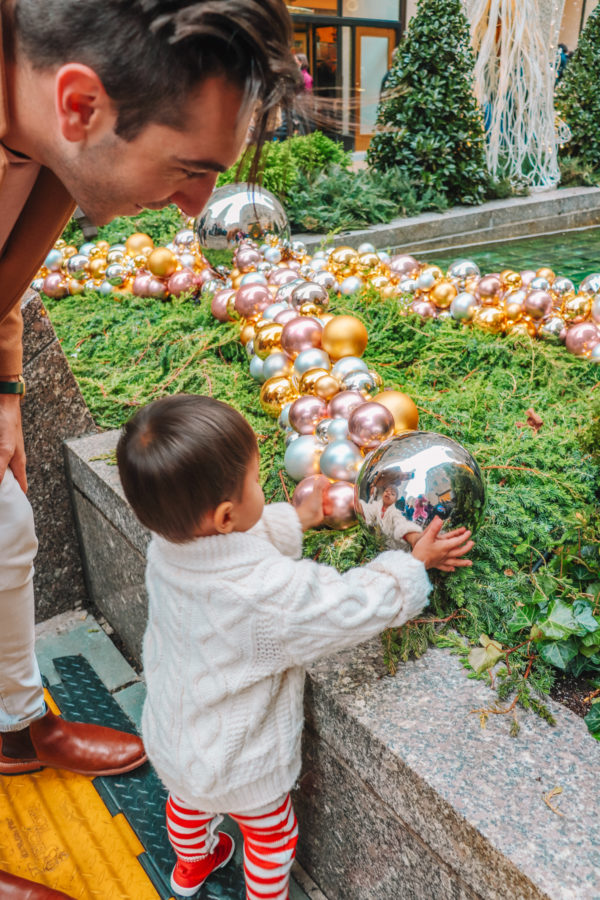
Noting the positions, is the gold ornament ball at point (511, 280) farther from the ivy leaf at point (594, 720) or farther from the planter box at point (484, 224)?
the planter box at point (484, 224)

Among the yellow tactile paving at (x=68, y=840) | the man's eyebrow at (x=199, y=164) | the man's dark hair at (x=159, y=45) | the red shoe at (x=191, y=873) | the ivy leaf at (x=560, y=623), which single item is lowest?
the yellow tactile paving at (x=68, y=840)

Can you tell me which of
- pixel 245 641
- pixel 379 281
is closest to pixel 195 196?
pixel 245 641

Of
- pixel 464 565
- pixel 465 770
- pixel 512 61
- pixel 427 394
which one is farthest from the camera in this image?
pixel 512 61

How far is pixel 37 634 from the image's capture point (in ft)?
9.48

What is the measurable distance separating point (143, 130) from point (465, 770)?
51.0 inches

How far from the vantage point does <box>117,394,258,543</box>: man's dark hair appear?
1.40 meters

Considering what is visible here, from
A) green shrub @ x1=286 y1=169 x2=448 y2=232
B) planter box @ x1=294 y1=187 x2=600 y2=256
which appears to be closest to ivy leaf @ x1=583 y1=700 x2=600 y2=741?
planter box @ x1=294 y1=187 x2=600 y2=256

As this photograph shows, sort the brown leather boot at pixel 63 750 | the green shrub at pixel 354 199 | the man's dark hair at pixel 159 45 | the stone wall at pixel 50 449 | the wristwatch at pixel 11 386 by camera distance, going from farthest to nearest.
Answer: the green shrub at pixel 354 199 < the stone wall at pixel 50 449 < the brown leather boot at pixel 63 750 < the wristwatch at pixel 11 386 < the man's dark hair at pixel 159 45

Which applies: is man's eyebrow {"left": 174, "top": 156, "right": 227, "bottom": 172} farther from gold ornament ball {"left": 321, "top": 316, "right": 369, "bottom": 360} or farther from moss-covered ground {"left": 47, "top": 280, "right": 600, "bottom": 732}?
gold ornament ball {"left": 321, "top": 316, "right": 369, "bottom": 360}

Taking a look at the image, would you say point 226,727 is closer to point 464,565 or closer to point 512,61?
point 464,565

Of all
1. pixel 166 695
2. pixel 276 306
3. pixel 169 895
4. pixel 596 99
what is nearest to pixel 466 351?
pixel 276 306

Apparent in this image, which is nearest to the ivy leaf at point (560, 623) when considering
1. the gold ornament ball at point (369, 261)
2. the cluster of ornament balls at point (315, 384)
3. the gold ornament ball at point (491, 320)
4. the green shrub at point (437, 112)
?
the cluster of ornament balls at point (315, 384)

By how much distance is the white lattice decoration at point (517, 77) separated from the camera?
7.36 metres

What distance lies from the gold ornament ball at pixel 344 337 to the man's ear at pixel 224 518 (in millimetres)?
1195
